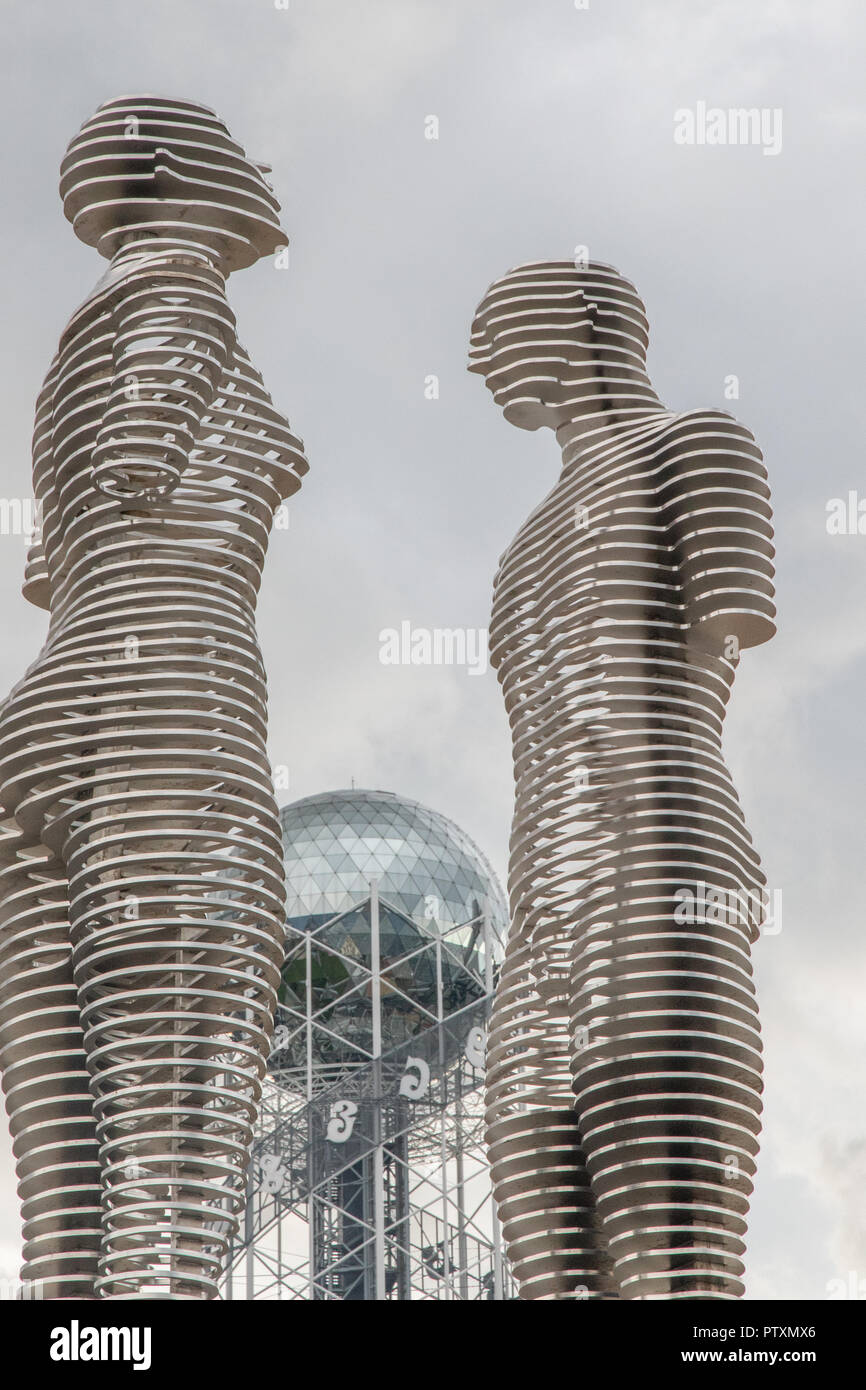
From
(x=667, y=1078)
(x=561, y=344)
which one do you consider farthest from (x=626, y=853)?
(x=561, y=344)

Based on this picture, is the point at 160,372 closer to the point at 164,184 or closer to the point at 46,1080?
the point at 164,184

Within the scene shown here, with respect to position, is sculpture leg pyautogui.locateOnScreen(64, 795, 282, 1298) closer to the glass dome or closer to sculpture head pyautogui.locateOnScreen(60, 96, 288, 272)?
sculpture head pyautogui.locateOnScreen(60, 96, 288, 272)

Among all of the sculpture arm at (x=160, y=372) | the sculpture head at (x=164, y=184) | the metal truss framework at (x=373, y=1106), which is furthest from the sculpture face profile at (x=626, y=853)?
the metal truss framework at (x=373, y=1106)

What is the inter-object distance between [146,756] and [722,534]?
7.87 metres

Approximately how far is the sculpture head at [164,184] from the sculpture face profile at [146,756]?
0.12 ft

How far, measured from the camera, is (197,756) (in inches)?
1113

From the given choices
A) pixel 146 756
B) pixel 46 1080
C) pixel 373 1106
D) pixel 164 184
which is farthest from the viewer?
pixel 373 1106

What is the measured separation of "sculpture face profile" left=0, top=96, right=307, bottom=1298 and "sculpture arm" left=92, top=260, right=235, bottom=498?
0.11 feet

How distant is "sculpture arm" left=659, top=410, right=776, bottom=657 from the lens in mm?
30594

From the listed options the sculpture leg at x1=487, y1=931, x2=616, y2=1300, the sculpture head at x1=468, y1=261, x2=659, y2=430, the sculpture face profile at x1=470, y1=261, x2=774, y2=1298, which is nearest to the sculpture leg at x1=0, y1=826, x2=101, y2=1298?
the sculpture leg at x1=487, y1=931, x2=616, y2=1300

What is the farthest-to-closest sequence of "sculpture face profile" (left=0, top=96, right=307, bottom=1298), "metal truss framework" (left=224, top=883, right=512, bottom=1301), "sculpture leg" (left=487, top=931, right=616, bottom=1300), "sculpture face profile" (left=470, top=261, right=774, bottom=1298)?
"metal truss framework" (left=224, top=883, right=512, bottom=1301) < "sculpture leg" (left=487, top=931, right=616, bottom=1300) < "sculpture face profile" (left=470, top=261, right=774, bottom=1298) < "sculpture face profile" (left=0, top=96, right=307, bottom=1298)

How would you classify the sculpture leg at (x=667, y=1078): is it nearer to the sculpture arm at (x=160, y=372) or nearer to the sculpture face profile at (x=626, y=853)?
the sculpture face profile at (x=626, y=853)

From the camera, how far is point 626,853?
1160 inches
